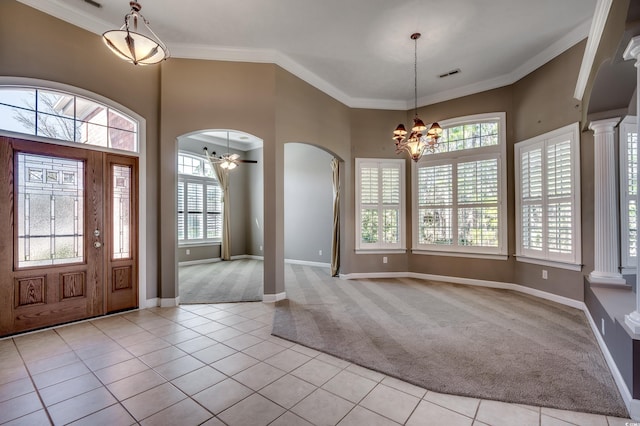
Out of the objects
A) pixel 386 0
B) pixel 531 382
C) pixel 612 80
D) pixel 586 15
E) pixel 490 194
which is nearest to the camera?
pixel 531 382

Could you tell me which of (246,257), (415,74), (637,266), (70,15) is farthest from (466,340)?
(246,257)

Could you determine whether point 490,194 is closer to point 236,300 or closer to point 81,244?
point 236,300

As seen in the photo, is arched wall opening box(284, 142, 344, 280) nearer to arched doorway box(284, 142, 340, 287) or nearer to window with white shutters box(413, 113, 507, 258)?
arched doorway box(284, 142, 340, 287)

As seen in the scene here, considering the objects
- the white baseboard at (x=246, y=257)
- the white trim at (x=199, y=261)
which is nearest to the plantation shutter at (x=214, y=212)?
the white trim at (x=199, y=261)

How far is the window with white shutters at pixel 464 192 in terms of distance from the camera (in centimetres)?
566

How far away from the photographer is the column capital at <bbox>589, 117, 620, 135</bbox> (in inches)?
147

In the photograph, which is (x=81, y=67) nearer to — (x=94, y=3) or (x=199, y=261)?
(x=94, y=3)

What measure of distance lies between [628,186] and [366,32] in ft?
13.5

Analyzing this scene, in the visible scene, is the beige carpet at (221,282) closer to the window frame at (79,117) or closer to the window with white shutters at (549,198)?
the window frame at (79,117)

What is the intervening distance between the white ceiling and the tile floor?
410 cm

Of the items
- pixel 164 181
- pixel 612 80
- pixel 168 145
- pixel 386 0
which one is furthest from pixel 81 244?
pixel 612 80

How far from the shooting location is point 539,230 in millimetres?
4930

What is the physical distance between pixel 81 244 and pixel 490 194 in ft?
22.5

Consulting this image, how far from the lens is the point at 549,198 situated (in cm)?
471
